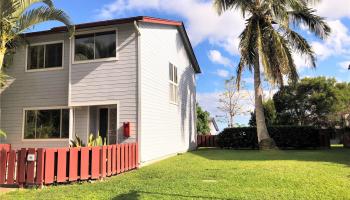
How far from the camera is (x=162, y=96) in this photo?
17875 millimetres

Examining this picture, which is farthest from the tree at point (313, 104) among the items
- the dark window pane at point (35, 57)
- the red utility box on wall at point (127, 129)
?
the dark window pane at point (35, 57)

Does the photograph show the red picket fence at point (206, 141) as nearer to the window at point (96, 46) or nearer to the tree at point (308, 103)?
the tree at point (308, 103)

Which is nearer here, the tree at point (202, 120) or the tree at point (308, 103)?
the tree at point (202, 120)

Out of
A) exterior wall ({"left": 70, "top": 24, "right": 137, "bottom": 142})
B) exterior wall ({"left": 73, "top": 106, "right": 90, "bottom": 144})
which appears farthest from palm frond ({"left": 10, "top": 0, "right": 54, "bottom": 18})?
exterior wall ({"left": 73, "top": 106, "right": 90, "bottom": 144})

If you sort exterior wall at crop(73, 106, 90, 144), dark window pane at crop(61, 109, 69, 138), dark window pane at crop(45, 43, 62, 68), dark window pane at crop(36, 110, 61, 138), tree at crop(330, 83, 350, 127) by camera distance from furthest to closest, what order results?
tree at crop(330, 83, 350, 127) < dark window pane at crop(45, 43, 62, 68) < dark window pane at crop(36, 110, 61, 138) < dark window pane at crop(61, 109, 69, 138) < exterior wall at crop(73, 106, 90, 144)

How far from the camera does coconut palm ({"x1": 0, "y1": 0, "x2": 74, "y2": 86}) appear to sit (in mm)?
12023

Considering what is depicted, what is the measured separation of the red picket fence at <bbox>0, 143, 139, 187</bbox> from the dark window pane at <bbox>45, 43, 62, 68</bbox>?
7.01 m

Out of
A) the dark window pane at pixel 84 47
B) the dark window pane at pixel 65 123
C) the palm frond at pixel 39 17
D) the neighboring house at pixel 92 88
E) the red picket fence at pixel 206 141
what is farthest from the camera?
the red picket fence at pixel 206 141

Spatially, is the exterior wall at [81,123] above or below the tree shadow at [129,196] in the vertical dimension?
above

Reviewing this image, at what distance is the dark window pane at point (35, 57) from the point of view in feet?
55.2

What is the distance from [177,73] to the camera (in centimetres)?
2152

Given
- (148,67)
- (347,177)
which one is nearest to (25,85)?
(148,67)

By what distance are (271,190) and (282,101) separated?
35.5 metres

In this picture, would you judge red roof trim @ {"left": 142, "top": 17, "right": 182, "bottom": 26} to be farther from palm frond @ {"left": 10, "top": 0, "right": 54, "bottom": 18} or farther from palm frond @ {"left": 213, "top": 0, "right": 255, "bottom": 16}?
palm frond @ {"left": 10, "top": 0, "right": 54, "bottom": 18}
